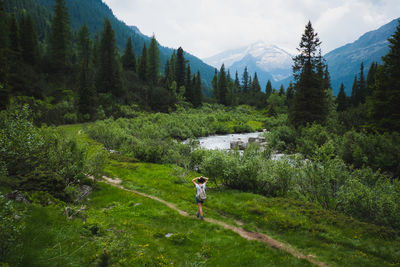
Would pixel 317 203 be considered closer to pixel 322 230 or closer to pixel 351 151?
pixel 322 230

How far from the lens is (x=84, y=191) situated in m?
17.0

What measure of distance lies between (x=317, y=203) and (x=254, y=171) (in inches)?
190

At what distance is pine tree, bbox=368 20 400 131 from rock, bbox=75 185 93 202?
33.1 metres

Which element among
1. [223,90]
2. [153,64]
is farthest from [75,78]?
[223,90]

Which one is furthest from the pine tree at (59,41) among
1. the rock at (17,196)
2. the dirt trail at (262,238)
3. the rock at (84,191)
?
the dirt trail at (262,238)

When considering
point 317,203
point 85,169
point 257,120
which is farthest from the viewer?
point 257,120

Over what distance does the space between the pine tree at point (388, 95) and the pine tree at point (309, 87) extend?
37.8 ft

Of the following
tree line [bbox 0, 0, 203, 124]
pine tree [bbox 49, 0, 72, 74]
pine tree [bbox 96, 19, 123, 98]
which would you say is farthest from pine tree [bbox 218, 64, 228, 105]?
pine tree [bbox 49, 0, 72, 74]

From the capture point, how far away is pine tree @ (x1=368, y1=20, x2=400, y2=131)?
2806 cm

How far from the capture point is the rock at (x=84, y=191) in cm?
1545

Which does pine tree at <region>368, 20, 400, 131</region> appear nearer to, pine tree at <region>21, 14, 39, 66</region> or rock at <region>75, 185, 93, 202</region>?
rock at <region>75, 185, 93, 202</region>

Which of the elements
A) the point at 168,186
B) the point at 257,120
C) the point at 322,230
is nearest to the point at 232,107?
the point at 257,120

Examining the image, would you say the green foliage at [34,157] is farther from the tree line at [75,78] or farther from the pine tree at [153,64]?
the pine tree at [153,64]

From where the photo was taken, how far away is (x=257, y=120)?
83.0 metres
